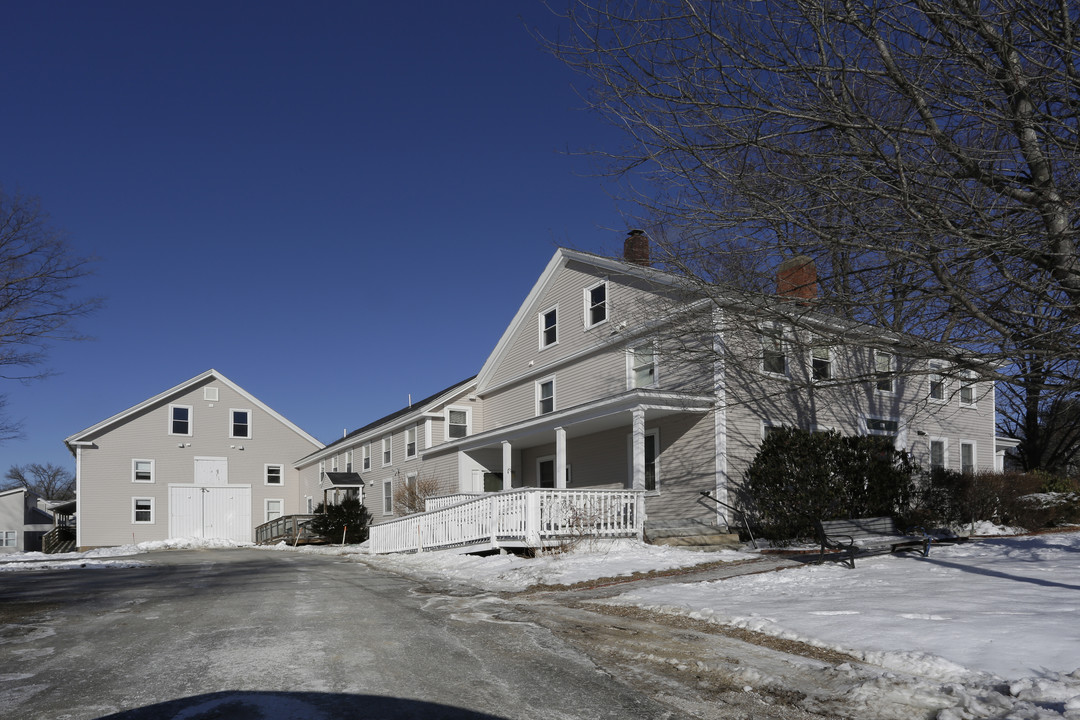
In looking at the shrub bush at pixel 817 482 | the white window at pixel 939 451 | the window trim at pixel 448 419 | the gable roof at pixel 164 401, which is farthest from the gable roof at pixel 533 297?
the gable roof at pixel 164 401

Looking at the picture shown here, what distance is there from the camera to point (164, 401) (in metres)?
38.7

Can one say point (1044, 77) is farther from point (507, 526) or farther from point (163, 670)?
point (507, 526)

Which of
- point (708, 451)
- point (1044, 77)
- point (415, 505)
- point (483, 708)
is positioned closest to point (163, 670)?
point (483, 708)

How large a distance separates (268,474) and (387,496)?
446 inches

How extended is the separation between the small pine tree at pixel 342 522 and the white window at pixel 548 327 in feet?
37.6

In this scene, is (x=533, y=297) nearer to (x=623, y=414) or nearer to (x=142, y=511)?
(x=623, y=414)

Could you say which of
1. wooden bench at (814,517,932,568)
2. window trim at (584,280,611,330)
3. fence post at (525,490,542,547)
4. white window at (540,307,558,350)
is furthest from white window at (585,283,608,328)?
wooden bench at (814,517,932,568)

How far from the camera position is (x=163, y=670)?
6.16m

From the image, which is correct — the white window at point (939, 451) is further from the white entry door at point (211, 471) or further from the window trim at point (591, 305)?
the white entry door at point (211, 471)

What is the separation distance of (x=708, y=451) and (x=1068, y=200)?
12.3 metres

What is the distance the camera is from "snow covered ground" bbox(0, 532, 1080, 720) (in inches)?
215

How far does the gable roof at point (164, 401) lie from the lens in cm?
3644

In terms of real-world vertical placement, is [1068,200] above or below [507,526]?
above

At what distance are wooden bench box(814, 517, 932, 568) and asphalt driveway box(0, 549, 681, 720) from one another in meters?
5.32
